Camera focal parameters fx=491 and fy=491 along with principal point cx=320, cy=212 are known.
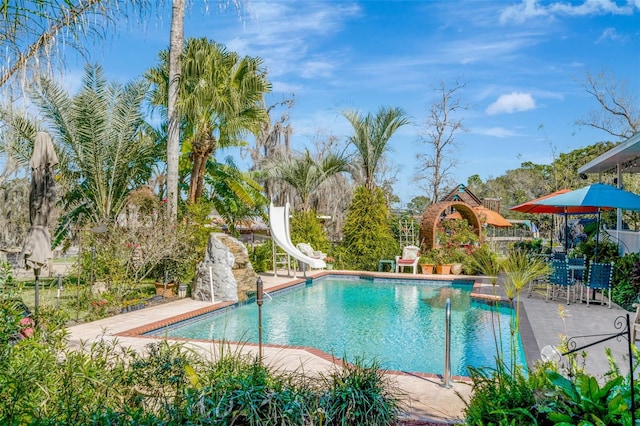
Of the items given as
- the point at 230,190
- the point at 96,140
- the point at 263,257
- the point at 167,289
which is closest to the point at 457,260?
the point at 263,257

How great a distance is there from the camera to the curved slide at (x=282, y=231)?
48.0 ft

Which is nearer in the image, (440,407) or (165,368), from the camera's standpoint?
(165,368)

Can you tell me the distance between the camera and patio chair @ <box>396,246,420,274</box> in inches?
669

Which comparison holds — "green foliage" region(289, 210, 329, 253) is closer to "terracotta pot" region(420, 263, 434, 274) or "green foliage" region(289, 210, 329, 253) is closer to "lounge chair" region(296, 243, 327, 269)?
"lounge chair" region(296, 243, 327, 269)

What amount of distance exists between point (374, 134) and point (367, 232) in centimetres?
362

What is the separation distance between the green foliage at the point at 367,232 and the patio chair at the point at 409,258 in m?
0.77

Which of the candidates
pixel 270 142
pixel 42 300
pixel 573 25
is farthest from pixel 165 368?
pixel 270 142

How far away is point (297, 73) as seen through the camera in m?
31.8

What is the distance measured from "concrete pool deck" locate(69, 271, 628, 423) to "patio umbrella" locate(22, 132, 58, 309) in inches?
47.7

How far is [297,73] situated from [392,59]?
10293 millimetres

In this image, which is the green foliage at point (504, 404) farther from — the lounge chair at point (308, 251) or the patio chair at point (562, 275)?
the lounge chair at point (308, 251)

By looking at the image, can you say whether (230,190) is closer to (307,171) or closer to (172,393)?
(307,171)

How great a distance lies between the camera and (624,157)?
13.3 metres

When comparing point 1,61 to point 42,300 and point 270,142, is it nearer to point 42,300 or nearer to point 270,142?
point 42,300
